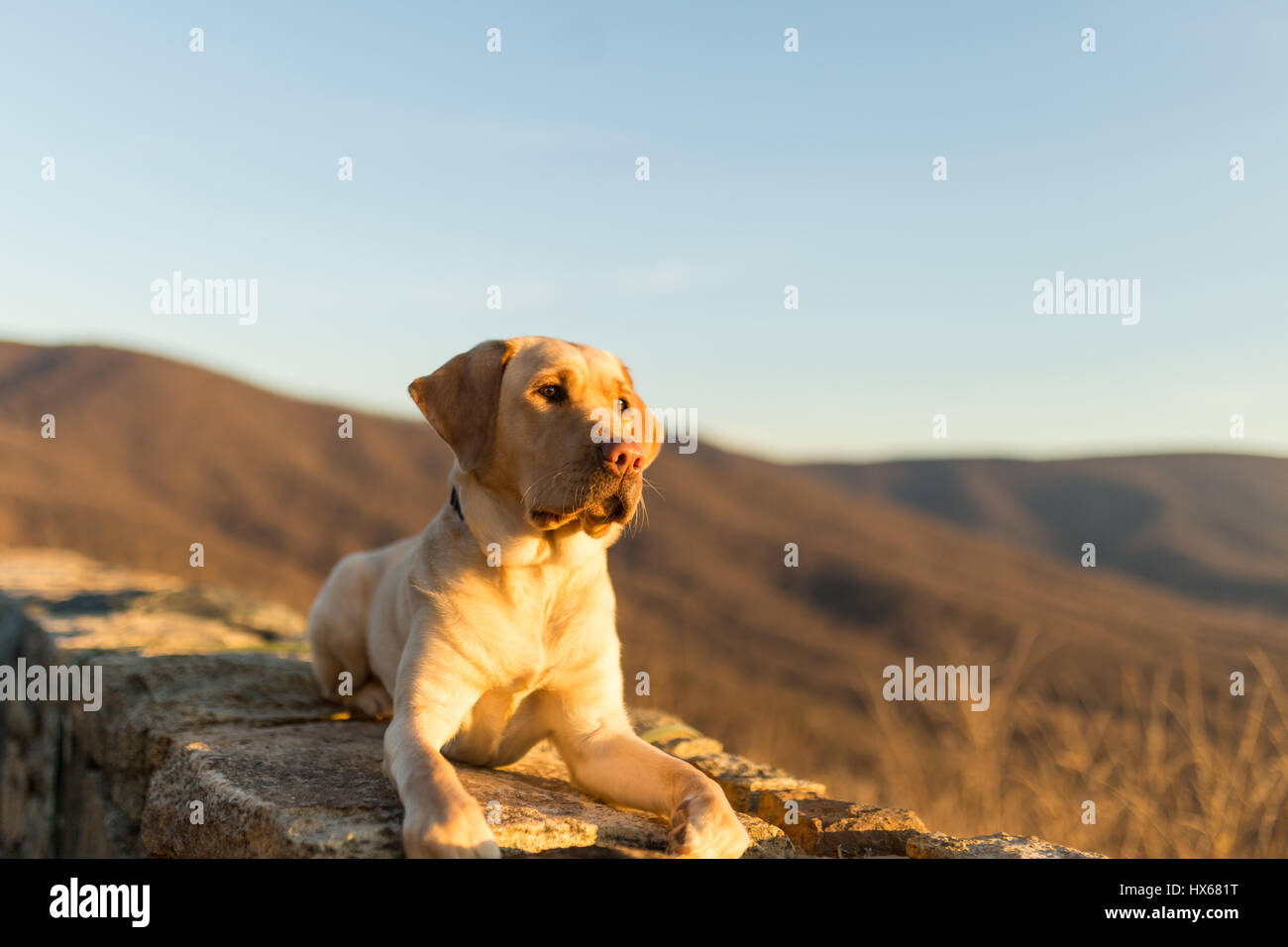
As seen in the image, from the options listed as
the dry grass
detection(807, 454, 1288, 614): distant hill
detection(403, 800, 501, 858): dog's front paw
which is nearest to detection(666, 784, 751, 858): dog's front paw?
detection(403, 800, 501, 858): dog's front paw

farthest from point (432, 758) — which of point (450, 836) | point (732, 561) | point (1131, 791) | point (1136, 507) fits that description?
point (1136, 507)

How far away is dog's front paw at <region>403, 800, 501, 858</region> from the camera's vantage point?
229cm

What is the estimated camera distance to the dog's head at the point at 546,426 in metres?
2.97

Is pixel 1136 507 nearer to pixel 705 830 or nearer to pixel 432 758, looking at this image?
pixel 705 830

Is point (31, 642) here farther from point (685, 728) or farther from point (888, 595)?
point (888, 595)

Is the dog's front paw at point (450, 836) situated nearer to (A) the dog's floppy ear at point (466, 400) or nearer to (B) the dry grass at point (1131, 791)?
(A) the dog's floppy ear at point (466, 400)

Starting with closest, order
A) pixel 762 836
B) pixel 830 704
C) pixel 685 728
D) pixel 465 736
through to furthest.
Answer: pixel 762 836, pixel 465 736, pixel 685 728, pixel 830 704

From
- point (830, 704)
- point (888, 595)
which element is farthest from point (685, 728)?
point (888, 595)

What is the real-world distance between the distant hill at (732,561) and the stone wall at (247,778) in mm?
3459

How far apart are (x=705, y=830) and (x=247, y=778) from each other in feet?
4.64

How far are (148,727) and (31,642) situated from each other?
2.62 metres

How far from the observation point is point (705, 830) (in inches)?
98.4

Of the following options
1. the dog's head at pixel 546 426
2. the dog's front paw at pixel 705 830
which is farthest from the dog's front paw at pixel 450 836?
the dog's head at pixel 546 426
